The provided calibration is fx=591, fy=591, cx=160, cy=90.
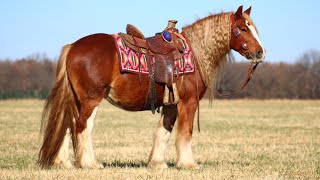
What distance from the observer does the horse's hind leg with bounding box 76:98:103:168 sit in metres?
9.18

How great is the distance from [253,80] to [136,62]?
9032cm

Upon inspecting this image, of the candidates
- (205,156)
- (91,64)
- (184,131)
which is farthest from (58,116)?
(205,156)

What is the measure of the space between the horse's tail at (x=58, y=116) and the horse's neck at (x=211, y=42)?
228 centimetres

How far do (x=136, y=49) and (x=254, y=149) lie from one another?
6.13 metres

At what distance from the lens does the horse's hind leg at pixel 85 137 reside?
9.18 metres

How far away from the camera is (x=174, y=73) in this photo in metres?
9.75

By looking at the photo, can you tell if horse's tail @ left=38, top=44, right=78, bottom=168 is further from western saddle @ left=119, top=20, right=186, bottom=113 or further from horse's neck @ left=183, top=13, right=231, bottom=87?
horse's neck @ left=183, top=13, right=231, bottom=87

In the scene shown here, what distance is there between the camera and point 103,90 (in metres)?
9.27

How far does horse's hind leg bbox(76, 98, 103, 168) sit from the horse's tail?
15 cm

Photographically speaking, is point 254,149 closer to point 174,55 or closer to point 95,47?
point 174,55

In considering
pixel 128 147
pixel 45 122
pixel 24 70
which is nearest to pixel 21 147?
pixel 128 147

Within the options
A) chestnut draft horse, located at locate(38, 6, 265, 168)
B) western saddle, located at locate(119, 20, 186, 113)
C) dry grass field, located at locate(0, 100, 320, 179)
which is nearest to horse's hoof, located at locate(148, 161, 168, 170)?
chestnut draft horse, located at locate(38, 6, 265, 168)

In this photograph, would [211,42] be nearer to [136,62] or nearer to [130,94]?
[136,62]

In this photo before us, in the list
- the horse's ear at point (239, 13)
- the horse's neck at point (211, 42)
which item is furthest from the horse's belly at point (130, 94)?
the horse's ear at point (239, 13)
